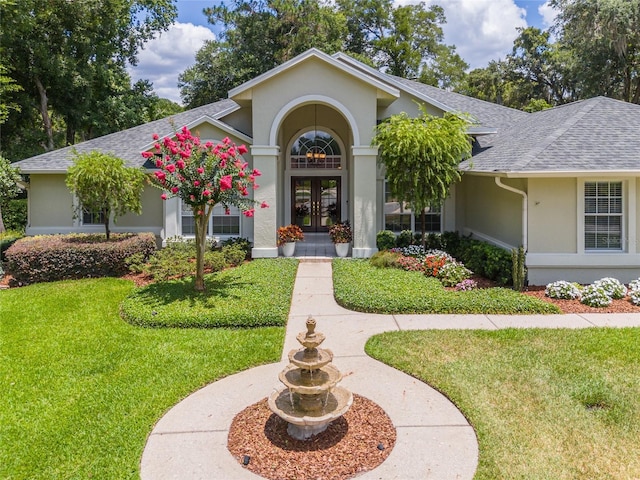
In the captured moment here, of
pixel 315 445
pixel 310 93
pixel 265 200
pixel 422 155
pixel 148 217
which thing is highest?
pixel 310 93

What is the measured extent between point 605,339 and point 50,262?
12174mm

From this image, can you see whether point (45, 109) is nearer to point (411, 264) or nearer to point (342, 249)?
point (342, 249)

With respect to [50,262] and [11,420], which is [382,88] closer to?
[50,262]

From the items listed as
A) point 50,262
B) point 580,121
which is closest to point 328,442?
point 50,262

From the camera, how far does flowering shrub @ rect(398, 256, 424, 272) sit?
11.6 meters

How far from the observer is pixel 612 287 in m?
9.27

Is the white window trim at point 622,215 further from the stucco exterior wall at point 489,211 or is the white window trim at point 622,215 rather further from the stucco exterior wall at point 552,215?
the stucco exterior wall at point 489,211

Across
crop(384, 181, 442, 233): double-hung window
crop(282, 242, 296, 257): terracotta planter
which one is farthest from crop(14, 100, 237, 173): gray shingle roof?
crop(384, 181, 442, 233): double-hung window

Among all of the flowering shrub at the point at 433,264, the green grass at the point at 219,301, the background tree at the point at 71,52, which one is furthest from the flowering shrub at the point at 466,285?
the background tree at the point at 71,52

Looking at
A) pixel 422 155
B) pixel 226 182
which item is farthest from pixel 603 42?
pixel 226 182

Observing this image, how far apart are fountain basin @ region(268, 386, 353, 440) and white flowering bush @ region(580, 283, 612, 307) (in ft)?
21.8

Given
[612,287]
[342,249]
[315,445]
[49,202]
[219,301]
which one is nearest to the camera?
[315,445]

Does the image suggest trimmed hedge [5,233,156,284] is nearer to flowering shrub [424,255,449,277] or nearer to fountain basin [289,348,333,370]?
flowering shrub [424,255,449,277]

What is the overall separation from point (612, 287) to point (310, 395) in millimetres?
7894
